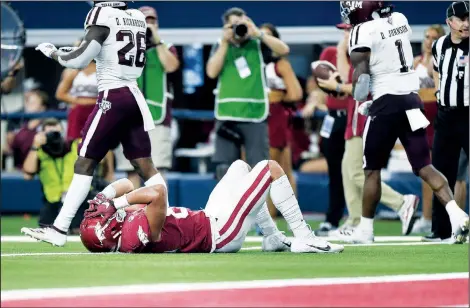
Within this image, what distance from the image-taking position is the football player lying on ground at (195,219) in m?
7.81

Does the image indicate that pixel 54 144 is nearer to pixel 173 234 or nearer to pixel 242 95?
pixel 242 95

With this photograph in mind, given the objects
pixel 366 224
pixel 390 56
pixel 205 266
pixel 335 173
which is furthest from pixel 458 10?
pixel 205 266

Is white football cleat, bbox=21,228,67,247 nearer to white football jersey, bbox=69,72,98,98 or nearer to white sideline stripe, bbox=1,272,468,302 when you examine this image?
white sideline stripe, bbox=1,272,468,302

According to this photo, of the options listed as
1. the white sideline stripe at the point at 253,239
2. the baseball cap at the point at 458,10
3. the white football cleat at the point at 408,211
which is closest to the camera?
the baseball cap at the point at 458,10

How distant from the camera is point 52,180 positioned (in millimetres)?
12625

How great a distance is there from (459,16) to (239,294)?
15.9ft

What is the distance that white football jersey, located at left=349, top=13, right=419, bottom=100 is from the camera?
31.8ft

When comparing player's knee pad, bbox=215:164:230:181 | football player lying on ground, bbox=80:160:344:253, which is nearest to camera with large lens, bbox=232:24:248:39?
player's knee pad, bbox=215:164:230:181

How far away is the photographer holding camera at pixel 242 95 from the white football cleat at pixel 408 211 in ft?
4.57

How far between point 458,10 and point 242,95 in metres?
2.49

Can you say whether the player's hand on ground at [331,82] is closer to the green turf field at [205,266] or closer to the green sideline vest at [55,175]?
the green sideline vest at [55,175]

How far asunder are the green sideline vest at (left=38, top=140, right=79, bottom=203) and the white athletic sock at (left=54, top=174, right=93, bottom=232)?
351cm

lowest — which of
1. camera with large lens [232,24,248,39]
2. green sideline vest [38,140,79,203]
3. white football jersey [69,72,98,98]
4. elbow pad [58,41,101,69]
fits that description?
green sideline vest [38,140,79,203]

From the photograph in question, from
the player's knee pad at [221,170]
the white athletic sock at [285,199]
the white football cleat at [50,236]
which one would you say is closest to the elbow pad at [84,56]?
the white football cleat at [50,236]
